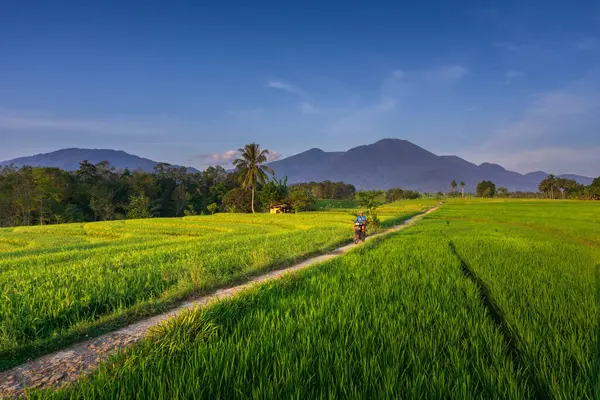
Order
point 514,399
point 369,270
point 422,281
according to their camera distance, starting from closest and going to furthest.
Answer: point 514,399, point 422,281, point 369,270

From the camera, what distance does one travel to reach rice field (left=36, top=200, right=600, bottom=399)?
2.37 m

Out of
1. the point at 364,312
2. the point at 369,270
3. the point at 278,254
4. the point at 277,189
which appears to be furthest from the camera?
the point at 277,189

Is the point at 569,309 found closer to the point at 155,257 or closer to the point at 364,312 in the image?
the point at 364,312

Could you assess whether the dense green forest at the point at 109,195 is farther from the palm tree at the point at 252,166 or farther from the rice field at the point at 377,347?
the rice field at the point at 377,347

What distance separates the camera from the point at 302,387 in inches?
90.5

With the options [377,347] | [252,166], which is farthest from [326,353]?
[252,166]

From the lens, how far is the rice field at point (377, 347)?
237 cm

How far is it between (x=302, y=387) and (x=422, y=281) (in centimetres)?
442

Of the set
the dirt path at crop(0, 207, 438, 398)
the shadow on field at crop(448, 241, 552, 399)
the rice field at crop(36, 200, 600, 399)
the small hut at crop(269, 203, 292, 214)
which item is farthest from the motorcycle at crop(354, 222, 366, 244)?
the small hut at crop(269, 203, 292, 214)

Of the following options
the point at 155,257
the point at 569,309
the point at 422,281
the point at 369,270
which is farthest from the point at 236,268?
the point at 569,309

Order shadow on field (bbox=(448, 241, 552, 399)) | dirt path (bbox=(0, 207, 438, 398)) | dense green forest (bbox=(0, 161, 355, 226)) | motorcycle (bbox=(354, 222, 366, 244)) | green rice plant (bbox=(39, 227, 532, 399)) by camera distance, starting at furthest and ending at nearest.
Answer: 1. dense green forest (bbox=(0, 161, 355, 226))
2. motorcycle (bbox=(354, 222, 366, 244))
3. dirt path (bbox=(0, 207, 438, 398))
4. shadow on field (bbox=(448, 241, 552, 399))
5. green rice plant (bbox=(39, 227, 532, 399))

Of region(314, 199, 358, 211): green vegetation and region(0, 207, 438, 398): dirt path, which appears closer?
region(0, 207, 438, 398): dirt path

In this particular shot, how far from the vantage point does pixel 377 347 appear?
122 inches

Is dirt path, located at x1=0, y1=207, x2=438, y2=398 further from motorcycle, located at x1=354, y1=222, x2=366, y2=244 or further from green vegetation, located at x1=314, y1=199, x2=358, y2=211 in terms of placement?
green vegetation, located at x1=314, y1=199, x2=358, y2=211
